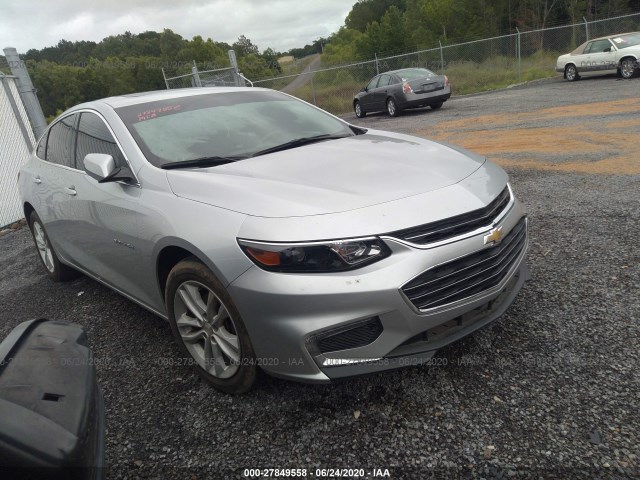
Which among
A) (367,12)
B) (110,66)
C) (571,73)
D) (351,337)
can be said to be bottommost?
(571,73)

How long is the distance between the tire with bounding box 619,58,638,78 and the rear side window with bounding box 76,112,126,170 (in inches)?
682

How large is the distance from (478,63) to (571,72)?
4.68 meters

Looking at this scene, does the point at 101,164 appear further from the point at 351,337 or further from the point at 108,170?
the point at 351,337

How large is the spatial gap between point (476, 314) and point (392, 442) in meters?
0.72

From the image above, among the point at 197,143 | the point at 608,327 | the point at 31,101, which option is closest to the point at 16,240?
the point at 31,101

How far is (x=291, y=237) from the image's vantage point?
2.05 meters

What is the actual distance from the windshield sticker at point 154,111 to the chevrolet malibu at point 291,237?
0.04ft

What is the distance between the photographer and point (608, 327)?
268 cm

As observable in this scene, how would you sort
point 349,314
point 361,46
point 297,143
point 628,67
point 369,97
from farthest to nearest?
point 361,46, point 369,97, point 628,67, point 297,143, point 349,314

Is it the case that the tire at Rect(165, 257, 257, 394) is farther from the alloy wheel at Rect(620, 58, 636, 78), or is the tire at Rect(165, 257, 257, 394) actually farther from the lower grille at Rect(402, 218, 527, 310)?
the alloy wheel at Rect(620, 58, 636, 78)

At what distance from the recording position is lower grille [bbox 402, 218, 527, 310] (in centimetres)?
206

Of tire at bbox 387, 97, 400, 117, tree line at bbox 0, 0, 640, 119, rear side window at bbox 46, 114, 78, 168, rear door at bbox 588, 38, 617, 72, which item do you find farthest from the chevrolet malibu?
tree line at bbox 0, 0, 640, 119

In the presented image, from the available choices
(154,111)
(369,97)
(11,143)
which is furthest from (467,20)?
(154,111)

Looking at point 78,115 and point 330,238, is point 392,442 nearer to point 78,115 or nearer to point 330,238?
point 330,238
